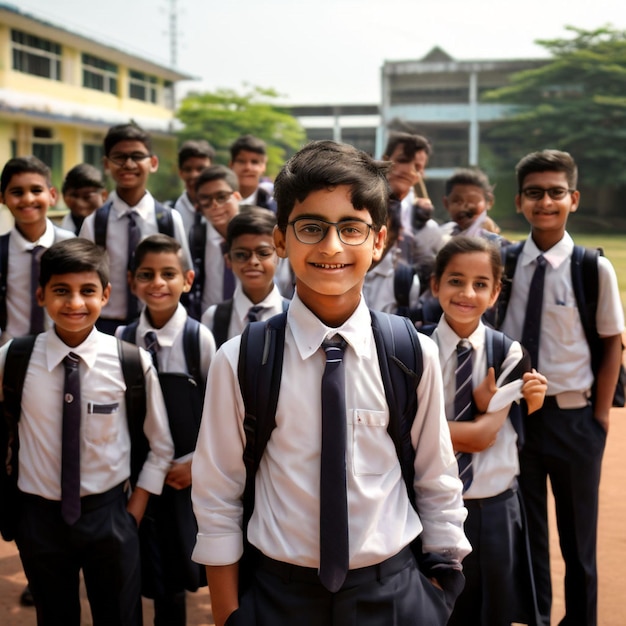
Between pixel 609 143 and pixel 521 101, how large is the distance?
518cm

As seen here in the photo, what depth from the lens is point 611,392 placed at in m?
3.11

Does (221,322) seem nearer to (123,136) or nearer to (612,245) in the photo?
(123,136)

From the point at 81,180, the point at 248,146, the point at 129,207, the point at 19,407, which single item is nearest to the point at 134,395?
the point at 19,407

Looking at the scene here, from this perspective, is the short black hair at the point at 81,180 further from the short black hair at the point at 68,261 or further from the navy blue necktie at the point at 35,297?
the short black hair at the point at 68,261

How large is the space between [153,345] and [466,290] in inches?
49.3

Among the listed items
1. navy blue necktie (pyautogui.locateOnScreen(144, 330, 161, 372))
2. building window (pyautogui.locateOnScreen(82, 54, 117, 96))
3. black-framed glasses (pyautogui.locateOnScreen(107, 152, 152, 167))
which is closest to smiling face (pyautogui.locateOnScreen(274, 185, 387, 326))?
navy blue necktie (pyautogui.locateOnScreen(144, 330, 161, 372))

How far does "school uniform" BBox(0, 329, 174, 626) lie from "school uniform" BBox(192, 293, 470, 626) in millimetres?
934

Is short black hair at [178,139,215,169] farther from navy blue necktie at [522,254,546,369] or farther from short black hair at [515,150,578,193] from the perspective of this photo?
navy blue necktie at [522,254,546,369]

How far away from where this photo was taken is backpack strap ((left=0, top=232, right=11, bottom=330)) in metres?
3.46

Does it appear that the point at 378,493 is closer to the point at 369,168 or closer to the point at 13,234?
the point at 369,168

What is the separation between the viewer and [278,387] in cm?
170

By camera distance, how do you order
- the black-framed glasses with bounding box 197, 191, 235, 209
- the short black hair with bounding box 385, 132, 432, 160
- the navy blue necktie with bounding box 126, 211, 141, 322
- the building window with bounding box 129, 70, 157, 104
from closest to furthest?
1. the navy blue necktie with bounding box 126, 211, 141, 322
2. the black-framed glasses with bounding box 197, 191, 235, 209
3. the short black hair with bounding box 385, 132, 432, 160
4. the building window with bounding box 129, 70, 157, 104

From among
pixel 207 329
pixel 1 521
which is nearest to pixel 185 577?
pixel 1 521

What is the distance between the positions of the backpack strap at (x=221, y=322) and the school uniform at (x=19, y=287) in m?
0.81
